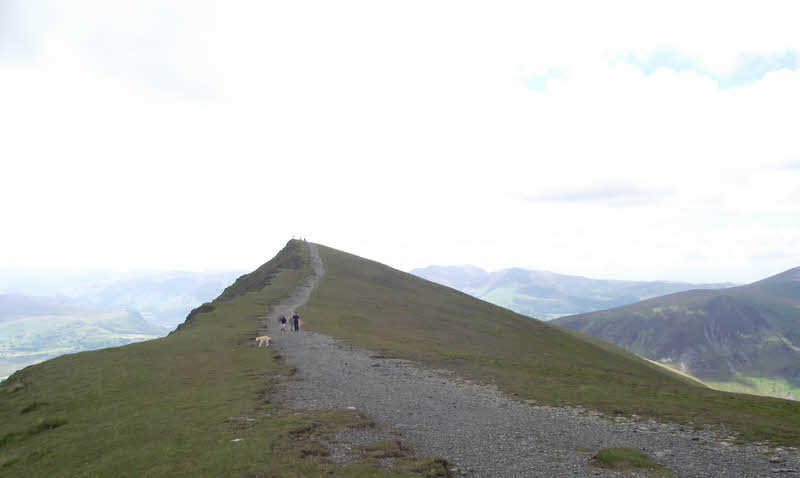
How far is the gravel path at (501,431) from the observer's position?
17625 mm

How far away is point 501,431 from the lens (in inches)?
894

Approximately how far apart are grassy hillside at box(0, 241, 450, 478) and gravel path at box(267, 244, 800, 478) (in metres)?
2.26

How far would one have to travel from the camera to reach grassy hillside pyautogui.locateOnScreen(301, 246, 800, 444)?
26.5 metres

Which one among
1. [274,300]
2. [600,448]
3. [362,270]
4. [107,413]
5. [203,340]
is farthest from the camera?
[362,270]

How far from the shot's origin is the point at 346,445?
20.2 metres

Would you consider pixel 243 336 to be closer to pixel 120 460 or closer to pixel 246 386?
pixel 246 386

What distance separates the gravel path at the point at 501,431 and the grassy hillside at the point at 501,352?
8.93ft

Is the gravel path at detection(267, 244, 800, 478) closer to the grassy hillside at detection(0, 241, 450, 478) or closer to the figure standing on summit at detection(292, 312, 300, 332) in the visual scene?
the grassy hillside at detection(0, 241, 450, 478)

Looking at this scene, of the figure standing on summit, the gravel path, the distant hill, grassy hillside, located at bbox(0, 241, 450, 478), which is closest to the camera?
the gravel path

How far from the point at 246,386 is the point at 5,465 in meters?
14.0

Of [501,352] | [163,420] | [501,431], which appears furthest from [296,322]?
[501,431]

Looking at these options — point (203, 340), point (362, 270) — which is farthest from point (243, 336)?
point (362, 270)

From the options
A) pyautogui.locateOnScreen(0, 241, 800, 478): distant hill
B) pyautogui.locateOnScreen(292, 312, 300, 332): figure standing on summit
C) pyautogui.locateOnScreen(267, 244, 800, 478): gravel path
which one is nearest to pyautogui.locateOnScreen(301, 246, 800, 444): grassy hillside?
pyautogui.locateOnScreen(0, 241, 800, 478): distant hill

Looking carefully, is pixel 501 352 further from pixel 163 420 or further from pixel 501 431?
pixel 163 420
